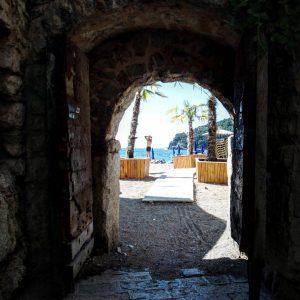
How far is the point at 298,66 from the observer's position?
191 centimetres

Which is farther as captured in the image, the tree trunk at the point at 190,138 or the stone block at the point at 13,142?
the tree trunk at the point at 190,138

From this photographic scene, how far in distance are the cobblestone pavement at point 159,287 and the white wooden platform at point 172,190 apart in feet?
12.9

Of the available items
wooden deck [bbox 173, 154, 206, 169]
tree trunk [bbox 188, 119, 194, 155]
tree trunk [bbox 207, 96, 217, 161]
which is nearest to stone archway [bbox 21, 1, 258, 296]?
tree trunk [bbox 207, 96, 217, 161]

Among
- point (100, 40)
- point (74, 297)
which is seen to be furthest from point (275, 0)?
point (74, 297)

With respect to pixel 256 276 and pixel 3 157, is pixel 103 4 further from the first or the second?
pixel 256 276

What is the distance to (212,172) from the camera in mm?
8977

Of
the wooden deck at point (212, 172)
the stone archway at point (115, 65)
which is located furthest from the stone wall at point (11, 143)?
the wooden deck at point (212, 172)

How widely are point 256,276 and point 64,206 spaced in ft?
4.84

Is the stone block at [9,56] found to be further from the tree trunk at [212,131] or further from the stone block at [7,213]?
the tree trunk at [212,131]

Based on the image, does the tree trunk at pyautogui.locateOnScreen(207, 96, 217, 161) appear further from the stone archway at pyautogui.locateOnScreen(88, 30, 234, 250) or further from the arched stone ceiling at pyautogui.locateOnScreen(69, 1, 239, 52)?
the arched stone ceiling at pyautogui.locateOnScreen(69, 1, 239, 52)

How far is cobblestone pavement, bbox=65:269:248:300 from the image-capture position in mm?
2220

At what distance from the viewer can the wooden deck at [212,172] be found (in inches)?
348

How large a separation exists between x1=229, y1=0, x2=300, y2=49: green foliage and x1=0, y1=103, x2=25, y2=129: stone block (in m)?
1.78

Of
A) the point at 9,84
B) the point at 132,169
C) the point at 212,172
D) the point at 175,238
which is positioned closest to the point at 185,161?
the point at 132,169
